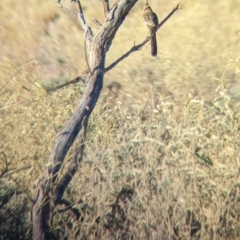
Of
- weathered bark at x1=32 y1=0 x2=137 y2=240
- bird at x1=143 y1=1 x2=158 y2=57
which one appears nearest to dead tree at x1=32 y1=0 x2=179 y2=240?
weathered bark at x1=32 y1=0 x2=137 y2=240

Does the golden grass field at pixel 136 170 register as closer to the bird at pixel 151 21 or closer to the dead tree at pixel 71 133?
the dead tree at pixel 71 133

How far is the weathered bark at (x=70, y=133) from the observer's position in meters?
4.68

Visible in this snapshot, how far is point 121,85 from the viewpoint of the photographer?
8883 mm

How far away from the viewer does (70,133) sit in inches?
186

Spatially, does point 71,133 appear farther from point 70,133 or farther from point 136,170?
point 136,170

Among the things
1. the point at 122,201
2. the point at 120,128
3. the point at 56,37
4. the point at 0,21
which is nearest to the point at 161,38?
the point at 56,37

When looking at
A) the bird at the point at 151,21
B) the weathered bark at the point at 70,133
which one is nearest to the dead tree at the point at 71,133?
the weathered bark at the point at 70,133

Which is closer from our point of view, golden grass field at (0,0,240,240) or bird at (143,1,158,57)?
golden grass field at (0,0,240,240)

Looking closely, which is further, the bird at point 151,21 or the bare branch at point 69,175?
the bird at point 151,21

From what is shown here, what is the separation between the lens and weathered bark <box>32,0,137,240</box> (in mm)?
4684

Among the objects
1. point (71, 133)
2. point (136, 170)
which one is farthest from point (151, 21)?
point (71, 133)

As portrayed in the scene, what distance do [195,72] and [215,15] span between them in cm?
115

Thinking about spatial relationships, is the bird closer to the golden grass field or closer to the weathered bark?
the golden grass field

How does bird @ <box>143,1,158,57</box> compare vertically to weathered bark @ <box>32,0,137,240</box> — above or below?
below
